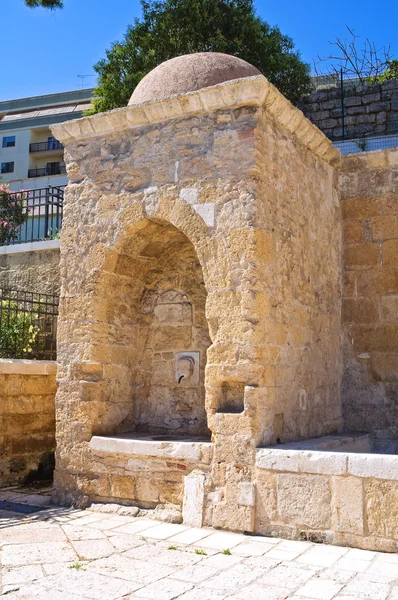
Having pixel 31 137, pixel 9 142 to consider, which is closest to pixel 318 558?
pixel 31 137

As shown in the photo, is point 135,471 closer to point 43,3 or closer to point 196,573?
point 196,573

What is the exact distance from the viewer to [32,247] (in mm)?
8547

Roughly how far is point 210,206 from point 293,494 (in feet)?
7.83

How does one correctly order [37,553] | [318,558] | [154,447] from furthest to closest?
[154,447] < [37,553] < [318,558]

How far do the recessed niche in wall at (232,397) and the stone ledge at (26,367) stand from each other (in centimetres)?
255

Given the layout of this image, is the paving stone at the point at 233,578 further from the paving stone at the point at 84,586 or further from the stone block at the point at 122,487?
the stone block at the point at 122,487

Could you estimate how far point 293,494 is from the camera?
4.47 m

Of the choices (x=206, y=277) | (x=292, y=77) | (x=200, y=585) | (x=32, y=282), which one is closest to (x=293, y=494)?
(x=200, y=585)

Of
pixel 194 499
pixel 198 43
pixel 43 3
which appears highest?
pixel 198 43

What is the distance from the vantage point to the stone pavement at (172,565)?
3367 millimetres

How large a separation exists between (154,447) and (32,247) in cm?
439

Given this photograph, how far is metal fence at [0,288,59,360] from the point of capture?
734cm

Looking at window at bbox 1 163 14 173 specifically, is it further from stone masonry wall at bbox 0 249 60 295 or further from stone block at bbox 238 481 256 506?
stone block at bbox 238 481 256 506

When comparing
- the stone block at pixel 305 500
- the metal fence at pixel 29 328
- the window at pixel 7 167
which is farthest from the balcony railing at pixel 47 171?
the stone block at pixel 305 500
